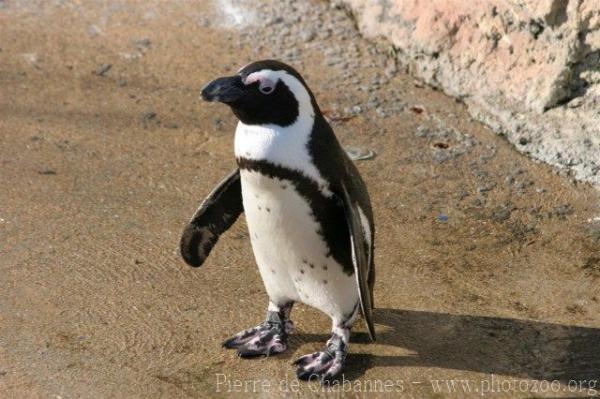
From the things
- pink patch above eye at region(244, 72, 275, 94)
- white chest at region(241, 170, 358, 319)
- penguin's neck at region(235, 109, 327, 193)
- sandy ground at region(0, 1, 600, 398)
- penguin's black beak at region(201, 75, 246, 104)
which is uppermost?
pink patch above eye at region(244, 72, 275, 94)

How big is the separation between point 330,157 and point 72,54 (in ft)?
8.06

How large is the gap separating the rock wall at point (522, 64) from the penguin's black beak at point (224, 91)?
1938mm

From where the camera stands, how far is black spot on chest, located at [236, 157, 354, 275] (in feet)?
9.36

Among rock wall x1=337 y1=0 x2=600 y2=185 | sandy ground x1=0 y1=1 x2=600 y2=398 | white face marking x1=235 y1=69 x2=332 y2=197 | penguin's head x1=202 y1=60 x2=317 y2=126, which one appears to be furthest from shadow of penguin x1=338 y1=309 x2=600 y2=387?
rock wall x1=337 y1=0 x2=600 y2=185

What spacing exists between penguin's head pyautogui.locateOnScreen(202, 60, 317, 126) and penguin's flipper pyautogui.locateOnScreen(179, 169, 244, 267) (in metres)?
0.41

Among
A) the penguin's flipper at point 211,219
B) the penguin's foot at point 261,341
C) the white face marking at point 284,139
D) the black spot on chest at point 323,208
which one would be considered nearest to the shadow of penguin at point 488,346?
the penguin's foot at point 261,341

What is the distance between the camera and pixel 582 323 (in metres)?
3.41

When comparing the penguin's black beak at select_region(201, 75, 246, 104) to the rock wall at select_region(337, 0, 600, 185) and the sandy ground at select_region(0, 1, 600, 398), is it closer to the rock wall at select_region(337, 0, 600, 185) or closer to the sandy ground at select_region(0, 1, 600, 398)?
the sandy ground at select_region(0, 1, 600, 398)

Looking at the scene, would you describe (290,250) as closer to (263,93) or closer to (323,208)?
(323,208)

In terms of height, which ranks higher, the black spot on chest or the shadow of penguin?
the black spot on chest

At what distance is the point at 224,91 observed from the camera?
2.80 m

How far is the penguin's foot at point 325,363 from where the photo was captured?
3.12 m

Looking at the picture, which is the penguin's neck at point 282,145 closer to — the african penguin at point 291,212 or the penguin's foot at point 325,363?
the african penguin at point 291,212

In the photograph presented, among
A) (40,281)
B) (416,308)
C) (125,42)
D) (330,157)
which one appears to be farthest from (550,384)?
(125,42)
